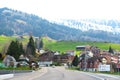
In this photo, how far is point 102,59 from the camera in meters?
172

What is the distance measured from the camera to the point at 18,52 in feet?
493

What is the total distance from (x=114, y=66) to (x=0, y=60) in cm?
4226

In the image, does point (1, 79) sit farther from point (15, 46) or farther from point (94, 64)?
point (94, 64)

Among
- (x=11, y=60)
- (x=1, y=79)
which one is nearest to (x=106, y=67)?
(x=1, y=79)

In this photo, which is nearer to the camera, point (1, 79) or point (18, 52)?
point (1, 79)

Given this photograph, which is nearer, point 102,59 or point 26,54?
point 102,59

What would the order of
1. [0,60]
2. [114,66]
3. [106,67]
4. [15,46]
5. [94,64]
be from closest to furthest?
[106,67], [114,66], [0,60], [15,46], [94,64]

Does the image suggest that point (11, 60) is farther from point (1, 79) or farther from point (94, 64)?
point (1, 79)

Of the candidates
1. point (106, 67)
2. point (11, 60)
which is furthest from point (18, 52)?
point (106, 67)

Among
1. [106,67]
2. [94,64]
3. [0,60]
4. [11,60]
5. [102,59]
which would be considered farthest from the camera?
[102,59]

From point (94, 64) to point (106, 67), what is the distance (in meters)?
81.5

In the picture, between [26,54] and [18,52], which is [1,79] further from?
[26,54]

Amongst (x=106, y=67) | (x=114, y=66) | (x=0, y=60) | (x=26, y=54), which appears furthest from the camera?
(x=26, y=54)

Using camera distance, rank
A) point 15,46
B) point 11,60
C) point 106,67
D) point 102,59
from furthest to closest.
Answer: point 102,59
point 15,46
point 11,60
point 106,67
